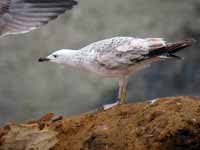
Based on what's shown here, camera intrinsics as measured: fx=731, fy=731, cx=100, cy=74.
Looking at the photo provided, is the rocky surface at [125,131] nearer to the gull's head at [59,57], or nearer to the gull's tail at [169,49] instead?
the gull's tail at [169,49]

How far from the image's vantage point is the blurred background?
5.73 meters

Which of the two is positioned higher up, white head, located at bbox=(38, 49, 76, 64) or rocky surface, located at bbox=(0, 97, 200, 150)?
white head, located at bbox=(38, 49, 76, 64)

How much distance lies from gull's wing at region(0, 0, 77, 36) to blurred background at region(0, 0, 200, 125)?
6.49 ft

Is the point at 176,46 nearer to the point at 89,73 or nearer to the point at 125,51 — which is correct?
the point at 125,51

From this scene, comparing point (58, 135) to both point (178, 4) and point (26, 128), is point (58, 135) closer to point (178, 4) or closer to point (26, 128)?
point (26, 128)

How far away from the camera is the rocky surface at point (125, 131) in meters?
3.04

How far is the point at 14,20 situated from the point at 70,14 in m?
2.53

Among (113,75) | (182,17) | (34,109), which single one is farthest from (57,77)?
(113,75)

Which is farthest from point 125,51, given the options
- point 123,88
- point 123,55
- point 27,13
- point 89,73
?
point 89,73

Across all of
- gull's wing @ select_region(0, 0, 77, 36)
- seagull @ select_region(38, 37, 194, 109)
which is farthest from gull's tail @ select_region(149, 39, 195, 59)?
gull's wing @ select_region(0, 0, 77, 36)

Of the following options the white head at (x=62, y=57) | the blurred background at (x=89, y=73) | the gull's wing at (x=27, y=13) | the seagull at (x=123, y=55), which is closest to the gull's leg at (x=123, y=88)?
the seagull at (x=123, y=55)

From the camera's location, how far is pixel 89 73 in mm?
5777

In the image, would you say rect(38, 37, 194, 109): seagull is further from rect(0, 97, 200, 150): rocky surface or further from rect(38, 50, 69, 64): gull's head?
rect(0, 97, 200, 150): rocky surface

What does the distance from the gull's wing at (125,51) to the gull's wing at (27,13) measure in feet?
0.96
